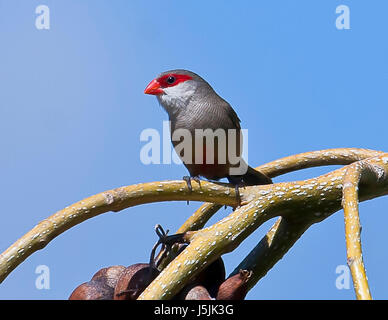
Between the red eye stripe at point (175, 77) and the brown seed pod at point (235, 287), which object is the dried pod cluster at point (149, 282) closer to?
the brown seed pod at point (235, 287)

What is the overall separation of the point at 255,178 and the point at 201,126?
77cm

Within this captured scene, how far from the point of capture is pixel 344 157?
3545 mm

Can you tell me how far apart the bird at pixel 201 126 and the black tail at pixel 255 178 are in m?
0.02

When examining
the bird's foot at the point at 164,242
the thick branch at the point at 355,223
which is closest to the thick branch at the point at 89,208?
the bird's foot at the point at 164,242

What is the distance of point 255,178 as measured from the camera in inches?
157

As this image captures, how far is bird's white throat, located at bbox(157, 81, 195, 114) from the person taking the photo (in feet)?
15.8

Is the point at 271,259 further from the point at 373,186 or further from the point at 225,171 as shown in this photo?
the point at 225,171

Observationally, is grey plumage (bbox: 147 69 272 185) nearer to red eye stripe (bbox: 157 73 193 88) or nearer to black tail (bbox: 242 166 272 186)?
red eye stripe (bbox: 157 73 193 88)

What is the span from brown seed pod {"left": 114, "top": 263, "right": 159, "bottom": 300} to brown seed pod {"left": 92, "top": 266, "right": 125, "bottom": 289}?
0.29 feet

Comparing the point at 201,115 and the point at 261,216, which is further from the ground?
the point at 201,115

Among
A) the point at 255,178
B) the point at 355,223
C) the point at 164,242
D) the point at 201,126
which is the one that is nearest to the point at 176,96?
the point at 201,126

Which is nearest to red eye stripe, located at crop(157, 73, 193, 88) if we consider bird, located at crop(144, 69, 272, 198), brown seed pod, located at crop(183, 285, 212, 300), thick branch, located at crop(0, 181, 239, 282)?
bird, located at crop(144, 69, 272, 198)

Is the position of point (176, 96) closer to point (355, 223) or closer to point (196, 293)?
point (196, 293)

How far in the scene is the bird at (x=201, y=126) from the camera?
4457 millimetres
